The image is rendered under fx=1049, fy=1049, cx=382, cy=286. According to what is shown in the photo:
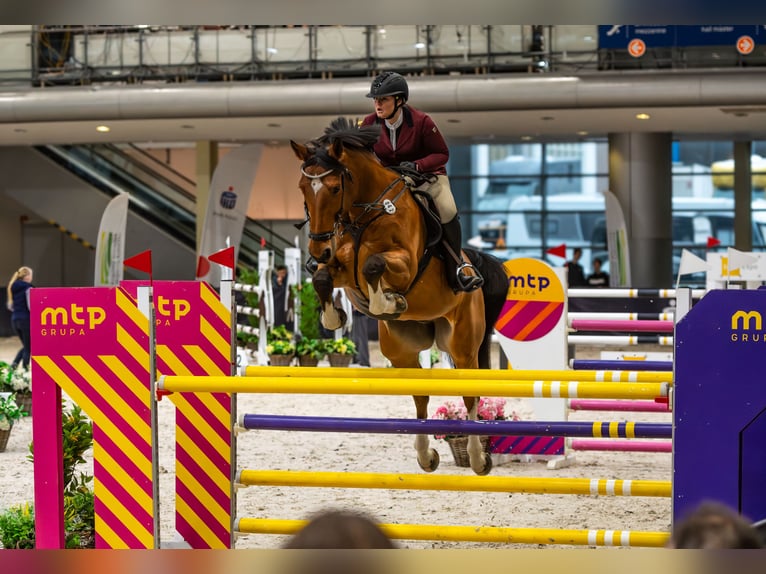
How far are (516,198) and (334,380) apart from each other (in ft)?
69.7

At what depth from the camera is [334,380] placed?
3408 millimetres

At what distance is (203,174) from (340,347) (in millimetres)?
7518

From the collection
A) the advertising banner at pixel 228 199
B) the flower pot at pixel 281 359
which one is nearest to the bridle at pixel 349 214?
the flower pot at pixel 281 359

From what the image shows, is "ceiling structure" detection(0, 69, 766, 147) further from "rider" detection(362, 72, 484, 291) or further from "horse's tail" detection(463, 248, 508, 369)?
"rider" detection(362, 72, 484, 291)

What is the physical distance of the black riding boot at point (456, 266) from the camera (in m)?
4.54

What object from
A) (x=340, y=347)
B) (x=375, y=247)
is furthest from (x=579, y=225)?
(x=375, y=247)

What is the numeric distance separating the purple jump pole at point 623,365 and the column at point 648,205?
11833mm

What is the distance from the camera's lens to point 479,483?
11.9ft

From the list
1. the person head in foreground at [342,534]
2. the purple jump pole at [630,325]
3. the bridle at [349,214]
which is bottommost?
the purple jump pole at [630,325]

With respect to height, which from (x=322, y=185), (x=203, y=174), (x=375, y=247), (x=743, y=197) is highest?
(x=203, y=174)

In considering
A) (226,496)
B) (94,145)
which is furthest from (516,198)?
(226,496)

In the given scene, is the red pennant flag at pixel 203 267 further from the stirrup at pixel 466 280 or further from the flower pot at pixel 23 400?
the stirrup at pixel 466 280

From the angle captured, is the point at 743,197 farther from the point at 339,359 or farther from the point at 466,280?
the point at 466,280

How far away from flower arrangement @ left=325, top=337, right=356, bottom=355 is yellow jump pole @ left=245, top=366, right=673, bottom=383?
9.04m
